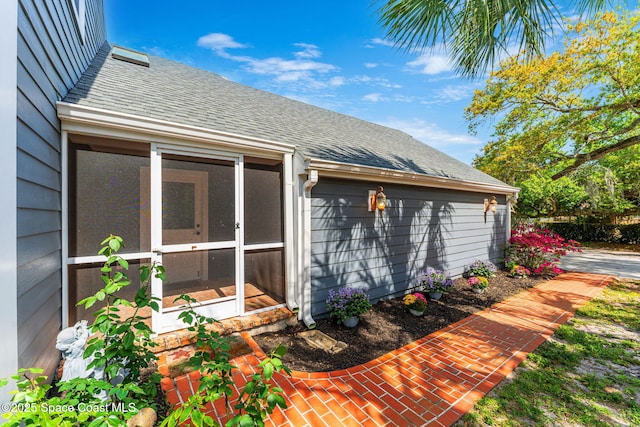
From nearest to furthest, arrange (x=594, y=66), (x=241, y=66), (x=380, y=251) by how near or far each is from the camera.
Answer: (x=380, y=251) < (x=241, y=66) < (x=594, y=66)

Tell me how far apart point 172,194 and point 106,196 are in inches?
26.6

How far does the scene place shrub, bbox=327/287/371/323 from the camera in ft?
13.4

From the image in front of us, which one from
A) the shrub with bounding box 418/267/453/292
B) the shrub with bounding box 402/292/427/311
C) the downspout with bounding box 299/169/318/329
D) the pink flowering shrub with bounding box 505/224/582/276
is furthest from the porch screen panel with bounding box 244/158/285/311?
the pink flowering shrub with bounding box 505/224/582/276

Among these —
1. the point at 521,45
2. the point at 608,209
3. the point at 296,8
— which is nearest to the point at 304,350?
the point at 521,45

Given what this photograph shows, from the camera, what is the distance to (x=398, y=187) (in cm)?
553

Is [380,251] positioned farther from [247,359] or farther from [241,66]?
[241,66]

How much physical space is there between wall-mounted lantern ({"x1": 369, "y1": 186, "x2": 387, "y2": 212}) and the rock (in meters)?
4.05

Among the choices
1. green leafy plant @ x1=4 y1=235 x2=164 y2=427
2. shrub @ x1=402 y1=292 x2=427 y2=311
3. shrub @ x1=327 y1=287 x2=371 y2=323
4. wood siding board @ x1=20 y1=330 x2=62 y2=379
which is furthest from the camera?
shrub @ x1=402 y1=292 x2=427 y2=311

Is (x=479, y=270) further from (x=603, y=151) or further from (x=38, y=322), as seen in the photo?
(x=38, y=322)

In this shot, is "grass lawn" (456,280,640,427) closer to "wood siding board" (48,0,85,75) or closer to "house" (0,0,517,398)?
"house" (0,0,517,398)

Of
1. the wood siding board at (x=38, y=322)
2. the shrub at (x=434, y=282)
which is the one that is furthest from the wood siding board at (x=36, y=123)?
the shrub at (x=434, y=282)

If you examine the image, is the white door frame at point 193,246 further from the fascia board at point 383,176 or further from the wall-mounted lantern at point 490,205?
the wall-mounted lantern at point 490,205

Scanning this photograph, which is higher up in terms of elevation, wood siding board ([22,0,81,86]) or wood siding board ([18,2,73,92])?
wood siding board ([22,0,81,86])

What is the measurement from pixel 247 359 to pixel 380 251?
3.13m
